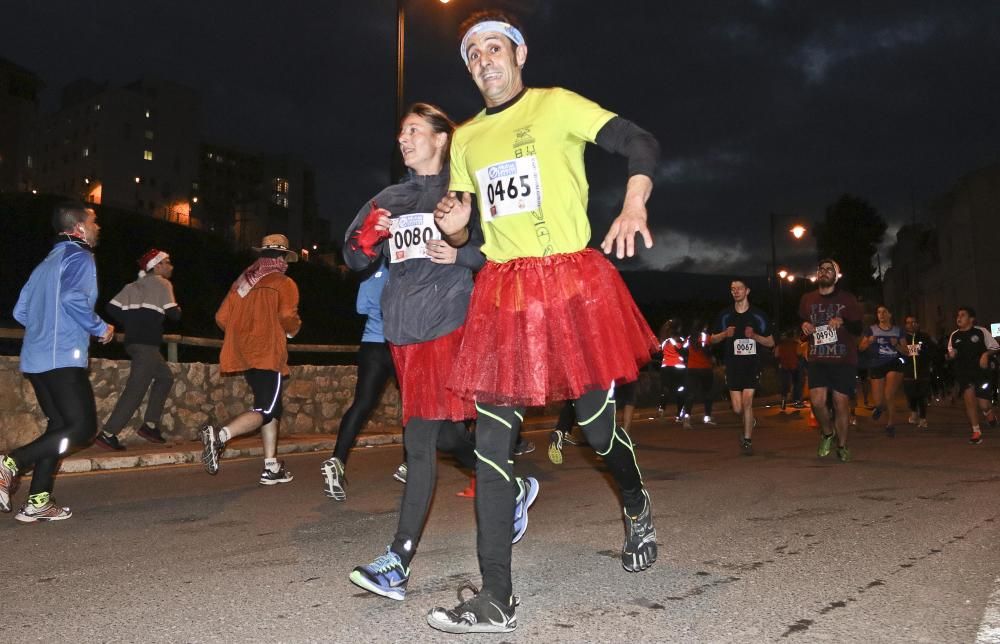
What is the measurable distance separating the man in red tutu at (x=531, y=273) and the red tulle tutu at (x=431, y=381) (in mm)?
447

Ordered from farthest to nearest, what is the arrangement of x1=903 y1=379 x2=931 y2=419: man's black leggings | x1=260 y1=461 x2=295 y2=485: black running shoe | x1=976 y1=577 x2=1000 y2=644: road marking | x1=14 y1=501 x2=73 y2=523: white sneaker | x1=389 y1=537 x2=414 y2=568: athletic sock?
x1=903 y1=379 x2=931 y2=419: man's black leggings, x1=260 y1=461 x2=295 y2=485: black running shoe, x1=14 y1=501 x2=73 y2=523: white sneaker, x1=389 y1=537 x2=414 y2=568: athletic sock, x1=976 y1=577 x2=1000 y2=644: road marking

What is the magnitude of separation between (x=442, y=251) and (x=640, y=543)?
148cm

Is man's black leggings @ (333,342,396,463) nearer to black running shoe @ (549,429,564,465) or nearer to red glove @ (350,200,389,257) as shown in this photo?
red glove @ (350,200,389,257)

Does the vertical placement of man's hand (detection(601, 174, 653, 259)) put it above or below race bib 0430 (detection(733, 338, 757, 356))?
above

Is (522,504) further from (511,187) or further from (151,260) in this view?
(151,260)

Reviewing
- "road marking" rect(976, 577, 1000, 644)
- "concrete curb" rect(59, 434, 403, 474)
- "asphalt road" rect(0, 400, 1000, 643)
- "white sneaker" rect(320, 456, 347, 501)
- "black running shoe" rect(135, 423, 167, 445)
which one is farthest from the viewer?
"black running shoe" rect(135, 423, 167, 445)

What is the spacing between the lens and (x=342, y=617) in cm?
308

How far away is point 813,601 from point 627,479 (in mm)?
828

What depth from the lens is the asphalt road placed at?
295 centimetres

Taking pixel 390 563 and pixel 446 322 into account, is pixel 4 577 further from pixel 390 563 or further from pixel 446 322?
pixel 446 322

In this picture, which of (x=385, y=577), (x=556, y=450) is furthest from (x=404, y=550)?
(x=556, y=450)

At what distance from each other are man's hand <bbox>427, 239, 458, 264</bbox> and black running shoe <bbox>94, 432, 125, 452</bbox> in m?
6.76

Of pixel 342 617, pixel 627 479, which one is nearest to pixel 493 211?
pixel 627 479

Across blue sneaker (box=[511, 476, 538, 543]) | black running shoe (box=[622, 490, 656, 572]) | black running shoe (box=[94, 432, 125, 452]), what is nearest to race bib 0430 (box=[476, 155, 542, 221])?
black running shoe (box=[622, 490, 656, 572])
